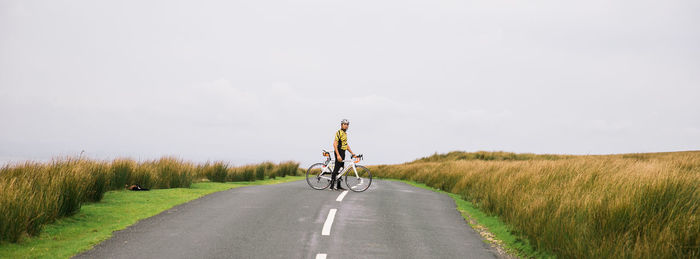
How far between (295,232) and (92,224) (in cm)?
421

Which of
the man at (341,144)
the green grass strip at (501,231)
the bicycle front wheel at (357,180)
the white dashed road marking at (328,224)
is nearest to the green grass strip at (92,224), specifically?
the white dashed road marking at (328,224)

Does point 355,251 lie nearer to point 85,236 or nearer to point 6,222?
point 85,236

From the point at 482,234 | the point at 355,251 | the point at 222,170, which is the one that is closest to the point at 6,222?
the point at 355,251

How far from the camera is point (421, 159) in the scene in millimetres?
53719

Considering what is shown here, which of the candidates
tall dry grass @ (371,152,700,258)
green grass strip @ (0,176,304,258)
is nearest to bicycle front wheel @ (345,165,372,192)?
green grass strip @ (0,176,304,258)

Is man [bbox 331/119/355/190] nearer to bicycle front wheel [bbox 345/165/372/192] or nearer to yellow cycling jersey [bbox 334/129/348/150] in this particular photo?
yellow cycling jersey [bbox 334/129/348/150]

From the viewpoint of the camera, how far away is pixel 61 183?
29.0ft

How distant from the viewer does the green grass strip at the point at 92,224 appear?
620cm

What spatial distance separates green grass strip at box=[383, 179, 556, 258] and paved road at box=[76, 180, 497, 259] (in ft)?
1.22

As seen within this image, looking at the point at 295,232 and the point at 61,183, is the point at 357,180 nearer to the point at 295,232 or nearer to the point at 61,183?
the point at 295,232

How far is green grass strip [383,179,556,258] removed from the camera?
694 cm

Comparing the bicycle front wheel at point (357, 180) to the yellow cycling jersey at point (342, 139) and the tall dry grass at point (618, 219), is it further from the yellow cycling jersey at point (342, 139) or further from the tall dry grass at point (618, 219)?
the tall dry grass at point (618, 219)

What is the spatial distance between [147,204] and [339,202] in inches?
198

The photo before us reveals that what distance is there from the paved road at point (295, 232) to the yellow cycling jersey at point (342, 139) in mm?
3358
